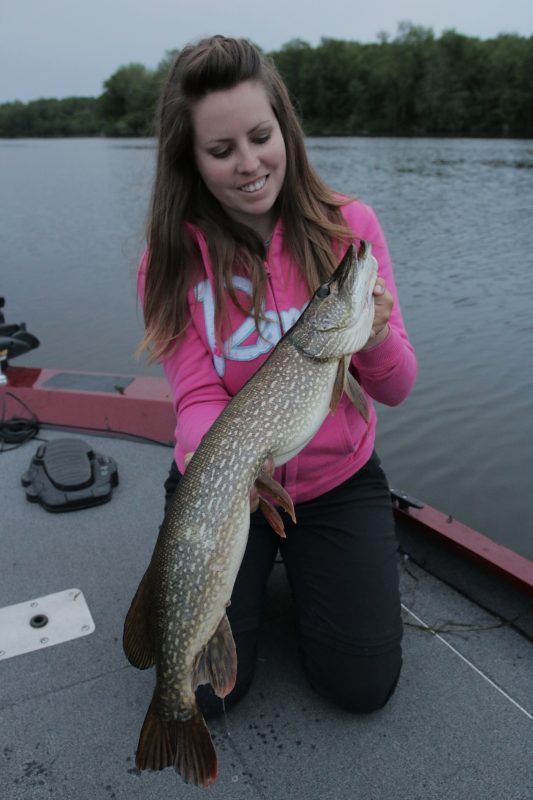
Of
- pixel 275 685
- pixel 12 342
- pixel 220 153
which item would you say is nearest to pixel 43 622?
pixel 275 685

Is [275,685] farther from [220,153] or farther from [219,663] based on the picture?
[220,153]

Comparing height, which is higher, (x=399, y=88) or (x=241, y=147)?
(x=399, y=88)

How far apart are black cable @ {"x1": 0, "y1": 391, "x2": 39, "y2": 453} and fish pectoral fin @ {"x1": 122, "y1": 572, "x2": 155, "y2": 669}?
2.34 metres

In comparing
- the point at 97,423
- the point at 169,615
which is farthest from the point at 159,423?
the point at 169,615

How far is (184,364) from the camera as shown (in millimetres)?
2422

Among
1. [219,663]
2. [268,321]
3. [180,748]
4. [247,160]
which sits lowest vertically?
[180,748]

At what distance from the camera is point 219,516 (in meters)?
1.82

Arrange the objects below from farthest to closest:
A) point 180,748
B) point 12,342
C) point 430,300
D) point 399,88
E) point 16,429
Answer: point 399,88
point 430,300
point 12,342
point 16,429
point 180,748

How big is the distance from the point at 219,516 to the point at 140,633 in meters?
0.38

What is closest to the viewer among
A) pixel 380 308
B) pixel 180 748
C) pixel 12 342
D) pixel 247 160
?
pixel 180 748

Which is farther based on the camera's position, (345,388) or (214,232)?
(214,232)

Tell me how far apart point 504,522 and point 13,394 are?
3.54m

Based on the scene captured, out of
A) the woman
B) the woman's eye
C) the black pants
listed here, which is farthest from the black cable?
the woman's eye

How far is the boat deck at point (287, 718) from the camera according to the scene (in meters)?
1.95
